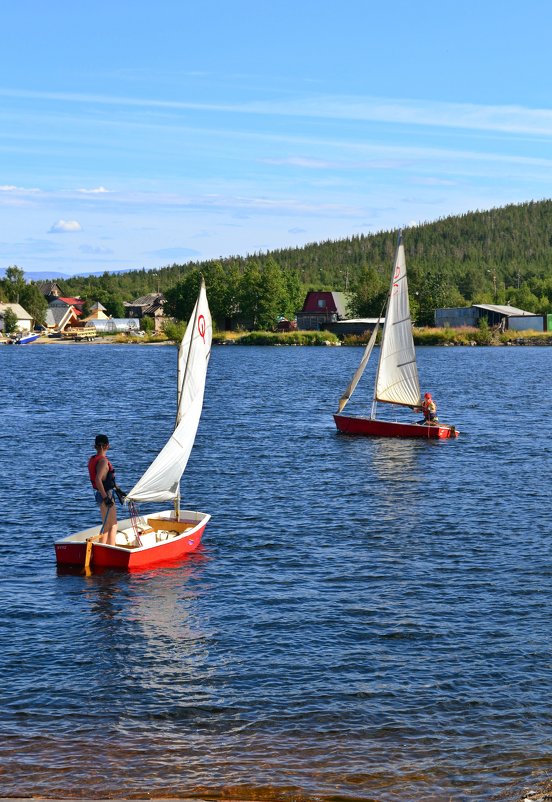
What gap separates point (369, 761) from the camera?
1792 cm

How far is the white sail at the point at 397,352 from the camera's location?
65.4 meters

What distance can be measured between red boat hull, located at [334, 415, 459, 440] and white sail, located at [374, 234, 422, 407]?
263cm

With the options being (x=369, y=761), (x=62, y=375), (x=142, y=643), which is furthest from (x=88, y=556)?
(x=62, y=375)

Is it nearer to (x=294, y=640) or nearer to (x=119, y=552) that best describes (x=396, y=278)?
(x=119, y=552)

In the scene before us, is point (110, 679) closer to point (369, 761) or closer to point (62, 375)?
point (369, 761)

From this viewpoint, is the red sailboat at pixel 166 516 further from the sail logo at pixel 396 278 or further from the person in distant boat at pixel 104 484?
the sail logo at pixel 396 278

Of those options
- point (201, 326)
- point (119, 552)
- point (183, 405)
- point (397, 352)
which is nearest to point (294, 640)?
point (119, 552)

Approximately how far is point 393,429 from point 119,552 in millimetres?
35485

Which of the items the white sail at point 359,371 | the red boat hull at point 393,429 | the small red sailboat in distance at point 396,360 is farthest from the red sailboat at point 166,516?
the small red sailboat in distance at point 396,360

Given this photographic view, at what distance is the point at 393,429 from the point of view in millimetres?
62906

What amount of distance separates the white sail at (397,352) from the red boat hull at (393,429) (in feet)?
8.62

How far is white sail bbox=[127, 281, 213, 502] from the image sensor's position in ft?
106

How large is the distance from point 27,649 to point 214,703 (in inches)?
216

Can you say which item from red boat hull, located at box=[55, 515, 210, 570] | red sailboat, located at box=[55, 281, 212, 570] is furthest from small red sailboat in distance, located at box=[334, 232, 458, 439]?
red boat hull, located at box=[55, 515, 210, 570]
